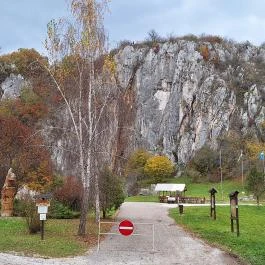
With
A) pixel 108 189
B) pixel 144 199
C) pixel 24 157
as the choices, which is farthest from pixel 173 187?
pixel 108 189

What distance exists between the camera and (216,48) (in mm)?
105188

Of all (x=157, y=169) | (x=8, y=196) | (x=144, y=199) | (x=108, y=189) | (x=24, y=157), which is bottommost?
(x=144, y=199)

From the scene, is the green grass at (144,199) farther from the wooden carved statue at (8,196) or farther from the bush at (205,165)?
the wooden carved statue at (8,196)

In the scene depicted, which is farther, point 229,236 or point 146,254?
point 229,236

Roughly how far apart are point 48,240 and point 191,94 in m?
82.5

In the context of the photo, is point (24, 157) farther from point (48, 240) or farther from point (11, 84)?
point (11, 84)

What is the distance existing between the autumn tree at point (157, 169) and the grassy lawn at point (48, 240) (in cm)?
5624

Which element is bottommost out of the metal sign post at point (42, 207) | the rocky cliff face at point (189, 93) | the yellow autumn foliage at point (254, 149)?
the metal sign post at point (42, 207)

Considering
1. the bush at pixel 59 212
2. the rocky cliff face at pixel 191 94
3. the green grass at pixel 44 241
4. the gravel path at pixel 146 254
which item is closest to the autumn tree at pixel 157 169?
the rocky cliff face at pixel 191 94

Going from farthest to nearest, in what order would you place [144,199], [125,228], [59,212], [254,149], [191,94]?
[191,94], [254,149], [144,199], [59,212], [125,228]

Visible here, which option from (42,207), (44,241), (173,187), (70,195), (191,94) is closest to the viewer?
(44,241)

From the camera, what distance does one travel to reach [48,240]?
18.3 m

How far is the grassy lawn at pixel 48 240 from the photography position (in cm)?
1583

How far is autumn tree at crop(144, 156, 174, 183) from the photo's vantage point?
80.2 meters
